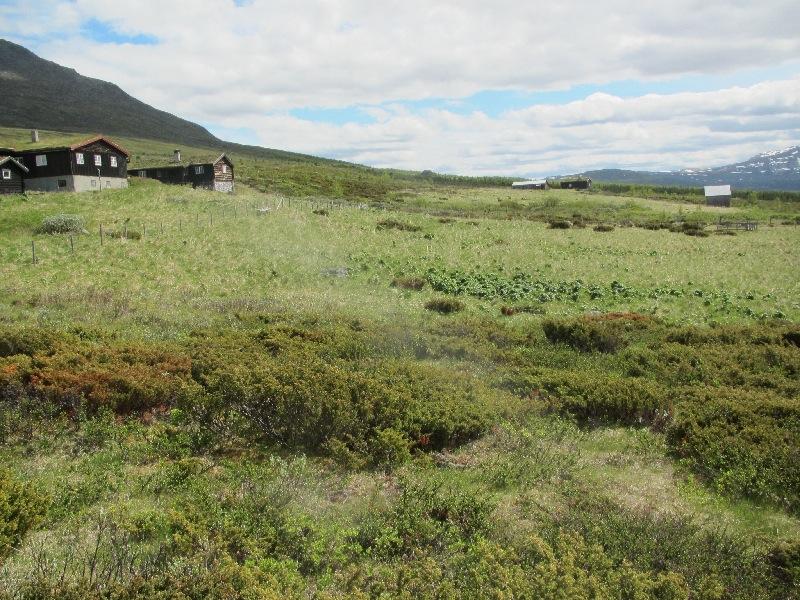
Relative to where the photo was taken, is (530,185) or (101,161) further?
(530,185)

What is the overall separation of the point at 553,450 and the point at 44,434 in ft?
31.5

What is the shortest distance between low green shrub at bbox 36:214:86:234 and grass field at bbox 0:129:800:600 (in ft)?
42.2

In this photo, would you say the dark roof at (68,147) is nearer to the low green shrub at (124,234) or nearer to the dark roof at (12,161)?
the dark roof at (12,161)

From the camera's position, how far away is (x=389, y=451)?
400 inches

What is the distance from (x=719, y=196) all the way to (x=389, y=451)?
120758mm

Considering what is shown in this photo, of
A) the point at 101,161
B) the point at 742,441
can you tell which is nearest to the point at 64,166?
the point at 101,161

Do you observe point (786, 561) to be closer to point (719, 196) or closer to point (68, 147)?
point (68, 147)

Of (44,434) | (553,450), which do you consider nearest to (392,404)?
(553,450)

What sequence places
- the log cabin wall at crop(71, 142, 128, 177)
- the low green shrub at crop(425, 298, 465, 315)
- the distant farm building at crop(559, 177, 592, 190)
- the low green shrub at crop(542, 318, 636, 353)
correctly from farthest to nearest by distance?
the distant farm building at crop(559, 177, 592, 190)
the log cabin wall at crop(71, 142, 128, 177)
the low green shrub at crop(425, 298, 465, 315)
the low green shrub at crop(542, 318, 636, 353)

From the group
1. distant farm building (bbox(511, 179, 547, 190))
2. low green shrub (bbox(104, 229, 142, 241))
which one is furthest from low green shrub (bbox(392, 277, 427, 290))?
distant farm building (bbox(511, 179, 547, 190))

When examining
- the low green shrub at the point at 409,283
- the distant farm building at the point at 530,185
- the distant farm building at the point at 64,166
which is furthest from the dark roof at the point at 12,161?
the distant farm building at the point at 530,185

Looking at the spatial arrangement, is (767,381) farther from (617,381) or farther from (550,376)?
(550,376)

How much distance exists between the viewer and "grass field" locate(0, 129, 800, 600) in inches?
270

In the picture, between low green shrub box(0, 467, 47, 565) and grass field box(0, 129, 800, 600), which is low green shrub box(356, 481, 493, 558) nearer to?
grass field box(0, 129, 800, 600)
